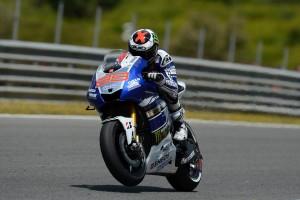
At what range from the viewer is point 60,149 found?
1073cm

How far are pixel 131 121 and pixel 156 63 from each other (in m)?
0.70

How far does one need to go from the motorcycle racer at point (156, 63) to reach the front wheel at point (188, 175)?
577 millimetres

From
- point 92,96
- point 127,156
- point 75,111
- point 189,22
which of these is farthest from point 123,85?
point 189,22

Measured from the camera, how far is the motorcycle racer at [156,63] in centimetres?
777

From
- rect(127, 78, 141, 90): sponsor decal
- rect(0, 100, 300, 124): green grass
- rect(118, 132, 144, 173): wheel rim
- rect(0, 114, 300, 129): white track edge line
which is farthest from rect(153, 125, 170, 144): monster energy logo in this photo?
rect(0, 100, 300, 124): green grass

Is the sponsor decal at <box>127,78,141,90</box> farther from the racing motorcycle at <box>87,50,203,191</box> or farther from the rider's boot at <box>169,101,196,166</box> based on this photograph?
the rider's boot at <box>169,101,196,166</box>

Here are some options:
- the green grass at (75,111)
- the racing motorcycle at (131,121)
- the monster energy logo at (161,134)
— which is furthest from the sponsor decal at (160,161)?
the green grass at (75,111)

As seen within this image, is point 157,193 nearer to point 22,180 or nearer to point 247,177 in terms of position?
point 22,180

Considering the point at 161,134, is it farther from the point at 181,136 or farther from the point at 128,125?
the point at 128,125

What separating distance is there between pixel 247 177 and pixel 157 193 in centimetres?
212

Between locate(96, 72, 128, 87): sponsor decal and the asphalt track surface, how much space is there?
2.99ft

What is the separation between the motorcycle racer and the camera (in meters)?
7.77

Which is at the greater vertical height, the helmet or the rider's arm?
the helmet

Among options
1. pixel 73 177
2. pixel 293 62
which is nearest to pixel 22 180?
pixel 73 177
